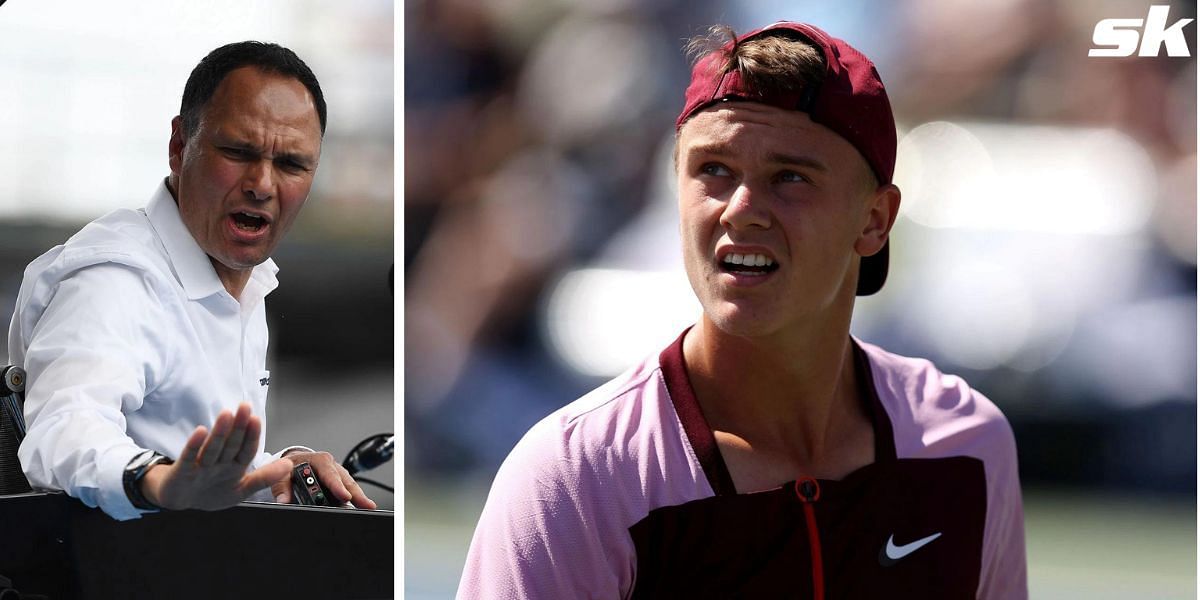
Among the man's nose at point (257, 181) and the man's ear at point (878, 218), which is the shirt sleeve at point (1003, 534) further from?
the man's nose at point (257, 181)

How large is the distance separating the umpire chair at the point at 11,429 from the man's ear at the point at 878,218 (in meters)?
1.58

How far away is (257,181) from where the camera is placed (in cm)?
226

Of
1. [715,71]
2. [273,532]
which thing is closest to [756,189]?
[715,71]

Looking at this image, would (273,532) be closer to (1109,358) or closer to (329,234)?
(329,234)

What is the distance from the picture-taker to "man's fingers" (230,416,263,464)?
2092mm

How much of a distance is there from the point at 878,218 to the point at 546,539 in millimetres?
792

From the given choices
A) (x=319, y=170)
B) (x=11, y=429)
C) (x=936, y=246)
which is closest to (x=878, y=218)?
(x=936, y=246)

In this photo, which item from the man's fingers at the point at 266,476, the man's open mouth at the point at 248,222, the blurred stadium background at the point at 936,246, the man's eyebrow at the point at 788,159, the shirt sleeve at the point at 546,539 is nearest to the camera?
the shirt sleeve at the point at 546,539

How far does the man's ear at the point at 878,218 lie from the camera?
1938 mm

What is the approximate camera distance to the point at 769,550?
1882mm

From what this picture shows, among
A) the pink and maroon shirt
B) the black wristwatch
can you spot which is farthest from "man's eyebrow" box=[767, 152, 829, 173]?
the black wristwatch

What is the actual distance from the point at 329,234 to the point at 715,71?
35.6 inches

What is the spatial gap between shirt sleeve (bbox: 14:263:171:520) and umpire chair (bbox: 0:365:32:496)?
Answer: 2cm

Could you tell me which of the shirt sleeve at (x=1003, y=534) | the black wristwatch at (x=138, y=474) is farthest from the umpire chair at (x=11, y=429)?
the shirt sleeve at (x=1003, y=534)
